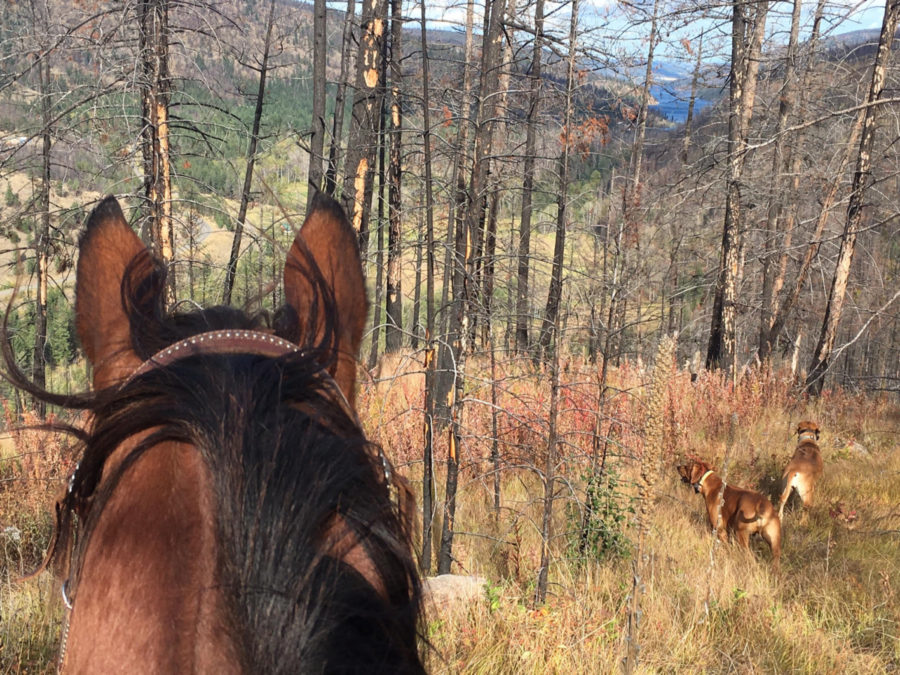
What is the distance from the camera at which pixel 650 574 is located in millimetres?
4473

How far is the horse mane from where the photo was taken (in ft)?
2.28

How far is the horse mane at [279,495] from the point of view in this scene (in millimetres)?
696

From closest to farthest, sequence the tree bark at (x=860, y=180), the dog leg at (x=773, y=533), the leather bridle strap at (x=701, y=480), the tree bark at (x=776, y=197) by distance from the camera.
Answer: the dog leg at (x=773, y=533)
the leather bridle strap at (x=701, y=480)
the tree bark at (x=860, y=180)
the tree bark at (x=776, y=197)

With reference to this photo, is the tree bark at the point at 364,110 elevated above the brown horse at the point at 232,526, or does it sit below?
above

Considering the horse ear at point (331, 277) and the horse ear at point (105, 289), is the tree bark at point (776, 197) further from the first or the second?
the horse ear at point (105, 289)

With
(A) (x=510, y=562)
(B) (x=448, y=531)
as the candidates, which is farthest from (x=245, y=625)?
(A) (x=510, y=562)

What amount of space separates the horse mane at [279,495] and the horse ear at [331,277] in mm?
181

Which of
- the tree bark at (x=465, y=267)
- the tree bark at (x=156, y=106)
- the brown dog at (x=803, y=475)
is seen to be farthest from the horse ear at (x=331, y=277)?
the brown dog at (x=803, y=475)

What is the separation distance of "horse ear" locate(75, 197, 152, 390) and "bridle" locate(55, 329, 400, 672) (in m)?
0.17

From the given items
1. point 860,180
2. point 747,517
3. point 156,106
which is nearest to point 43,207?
point 156,106

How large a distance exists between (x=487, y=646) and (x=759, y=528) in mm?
2995

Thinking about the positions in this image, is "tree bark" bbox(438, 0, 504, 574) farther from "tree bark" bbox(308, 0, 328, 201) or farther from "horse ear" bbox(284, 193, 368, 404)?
"horse ear" bbox(284, 193, 368, 404)

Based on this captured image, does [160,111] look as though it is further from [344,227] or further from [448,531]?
[344,227]

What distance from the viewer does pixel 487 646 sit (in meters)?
3.14
